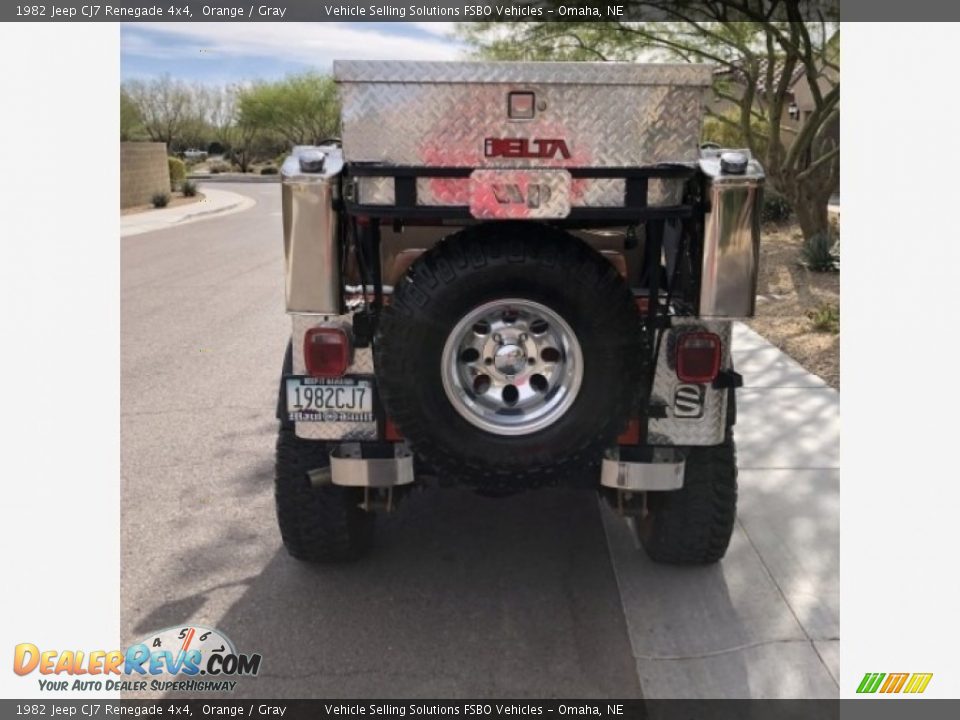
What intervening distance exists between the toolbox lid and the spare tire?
55cm

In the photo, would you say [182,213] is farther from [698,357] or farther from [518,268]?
[518,268]

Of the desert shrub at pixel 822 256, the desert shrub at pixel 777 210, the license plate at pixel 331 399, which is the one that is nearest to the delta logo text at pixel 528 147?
the license plate at pixel 331 399

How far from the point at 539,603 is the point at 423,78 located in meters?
2.09

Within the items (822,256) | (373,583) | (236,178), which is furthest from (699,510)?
(236,178)

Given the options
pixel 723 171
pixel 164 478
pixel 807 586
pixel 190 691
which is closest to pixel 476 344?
Result: pixel 723 171

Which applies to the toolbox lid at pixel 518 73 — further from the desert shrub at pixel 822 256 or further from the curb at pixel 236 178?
the curb at pixel 236 178

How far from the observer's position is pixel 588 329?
3105 millimetres

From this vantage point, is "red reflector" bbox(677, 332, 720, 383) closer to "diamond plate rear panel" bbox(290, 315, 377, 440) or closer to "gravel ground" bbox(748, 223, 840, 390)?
"diamond plate rear panel" bbox(290, 315, 377, 440)

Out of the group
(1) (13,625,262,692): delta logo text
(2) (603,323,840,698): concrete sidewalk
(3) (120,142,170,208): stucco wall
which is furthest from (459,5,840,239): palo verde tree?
(3) (120,142,170,208): stucco wall

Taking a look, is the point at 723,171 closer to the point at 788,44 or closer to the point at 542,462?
the point at 542,462

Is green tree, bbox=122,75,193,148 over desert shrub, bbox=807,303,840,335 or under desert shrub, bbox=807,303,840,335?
over

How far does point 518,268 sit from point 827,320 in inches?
256

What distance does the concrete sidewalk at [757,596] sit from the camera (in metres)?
3.30

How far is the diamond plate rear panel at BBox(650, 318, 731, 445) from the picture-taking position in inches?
141
